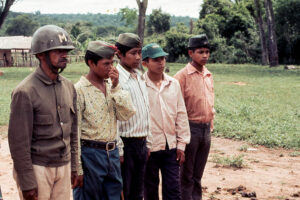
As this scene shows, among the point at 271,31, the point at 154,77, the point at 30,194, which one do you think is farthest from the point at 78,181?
the point at 271,31

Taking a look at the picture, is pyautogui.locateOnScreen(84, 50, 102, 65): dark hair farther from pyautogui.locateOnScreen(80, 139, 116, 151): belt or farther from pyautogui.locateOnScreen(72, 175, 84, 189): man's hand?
pyautogui.locateOnScreen(72, 175, 84, 189): man's hand

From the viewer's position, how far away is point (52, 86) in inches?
114

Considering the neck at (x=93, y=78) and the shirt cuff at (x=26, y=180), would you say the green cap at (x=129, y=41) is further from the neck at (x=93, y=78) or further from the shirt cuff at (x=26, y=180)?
the shirt cuff at (x=26, y=180)

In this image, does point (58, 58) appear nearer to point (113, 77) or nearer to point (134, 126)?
point (113, 77)

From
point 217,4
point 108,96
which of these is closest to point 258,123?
point 108,96

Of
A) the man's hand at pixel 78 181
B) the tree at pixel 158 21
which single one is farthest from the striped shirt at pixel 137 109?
the tree at pixel 158 21

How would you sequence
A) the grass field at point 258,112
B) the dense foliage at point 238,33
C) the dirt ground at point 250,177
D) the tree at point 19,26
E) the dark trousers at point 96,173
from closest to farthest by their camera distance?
the dark trousers at point 96,173, the dirt ground at point 250,177, the grass field at point 258,112, the dense foliage at point 238,33, the tree at point 19,26

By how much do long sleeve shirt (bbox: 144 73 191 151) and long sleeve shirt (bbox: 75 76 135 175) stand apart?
720 mm

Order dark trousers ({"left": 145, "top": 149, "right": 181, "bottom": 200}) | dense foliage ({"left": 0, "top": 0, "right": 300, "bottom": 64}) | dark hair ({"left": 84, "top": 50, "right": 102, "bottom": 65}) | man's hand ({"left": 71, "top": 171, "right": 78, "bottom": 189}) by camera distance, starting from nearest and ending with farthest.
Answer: man's hand ({"left": 71, "top": 171, "right": 78, "bottom": 189})
dark hair ({"left": 84, "top": 50, "right": 102, "bottom": 65})
dark trousers ({"left": 145, "top": 149, "right": 181, "bottom": 200})
dense foliage ({"left": 0, "top": 0, "right": 300, "bottom": 64})

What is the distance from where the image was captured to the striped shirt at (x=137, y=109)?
12.6 ft

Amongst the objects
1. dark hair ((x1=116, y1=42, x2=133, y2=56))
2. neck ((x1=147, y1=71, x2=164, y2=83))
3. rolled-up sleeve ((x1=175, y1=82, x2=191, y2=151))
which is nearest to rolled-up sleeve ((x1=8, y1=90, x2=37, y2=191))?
dark hair ((x1=116, y1=42, x2=133, y2=56))

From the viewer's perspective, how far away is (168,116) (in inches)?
168

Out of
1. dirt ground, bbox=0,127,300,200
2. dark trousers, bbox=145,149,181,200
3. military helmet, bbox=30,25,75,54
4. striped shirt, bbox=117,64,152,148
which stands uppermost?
military helmet, bbox=30,25,75,54

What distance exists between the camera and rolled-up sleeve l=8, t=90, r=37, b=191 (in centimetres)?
269
